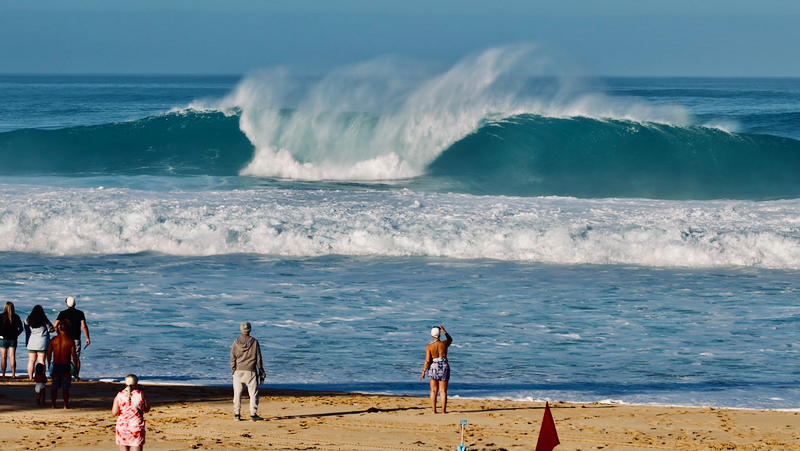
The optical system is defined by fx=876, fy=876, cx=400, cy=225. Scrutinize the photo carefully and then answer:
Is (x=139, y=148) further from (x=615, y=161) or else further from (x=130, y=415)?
(x=130, y=415)

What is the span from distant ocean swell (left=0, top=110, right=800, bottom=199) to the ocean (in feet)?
0.34

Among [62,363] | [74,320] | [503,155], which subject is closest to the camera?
[62,363]

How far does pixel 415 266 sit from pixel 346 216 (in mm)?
3162

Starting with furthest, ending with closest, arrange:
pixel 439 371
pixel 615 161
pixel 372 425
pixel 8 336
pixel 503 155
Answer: pixel 503 155 → pixel 615 161 → pixel 8 336 → pixel 439 371 → pixel 372 425

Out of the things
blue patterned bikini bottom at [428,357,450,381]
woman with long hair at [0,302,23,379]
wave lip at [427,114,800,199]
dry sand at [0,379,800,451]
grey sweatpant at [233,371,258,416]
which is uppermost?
wave lip at [427,114,800,199]

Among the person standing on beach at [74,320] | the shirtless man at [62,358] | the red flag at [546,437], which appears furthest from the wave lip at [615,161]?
the red flag at [546,437]

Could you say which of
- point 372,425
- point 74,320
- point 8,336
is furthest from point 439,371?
point 8,336

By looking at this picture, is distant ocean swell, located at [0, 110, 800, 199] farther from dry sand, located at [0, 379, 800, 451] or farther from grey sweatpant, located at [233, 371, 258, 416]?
grey sweatpant, located at [233, 371, 258, 416]

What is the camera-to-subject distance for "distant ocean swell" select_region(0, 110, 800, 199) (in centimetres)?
2538

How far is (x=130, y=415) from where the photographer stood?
6.08m

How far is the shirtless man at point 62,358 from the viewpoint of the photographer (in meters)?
7.81

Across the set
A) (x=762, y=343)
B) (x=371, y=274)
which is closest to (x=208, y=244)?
(x=371, y=274)

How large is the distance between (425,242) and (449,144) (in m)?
11.6

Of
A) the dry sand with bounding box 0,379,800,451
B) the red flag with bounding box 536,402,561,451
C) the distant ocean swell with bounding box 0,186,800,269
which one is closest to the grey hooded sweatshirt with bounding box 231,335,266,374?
the dry sand with bounding box 0,379,800,451
